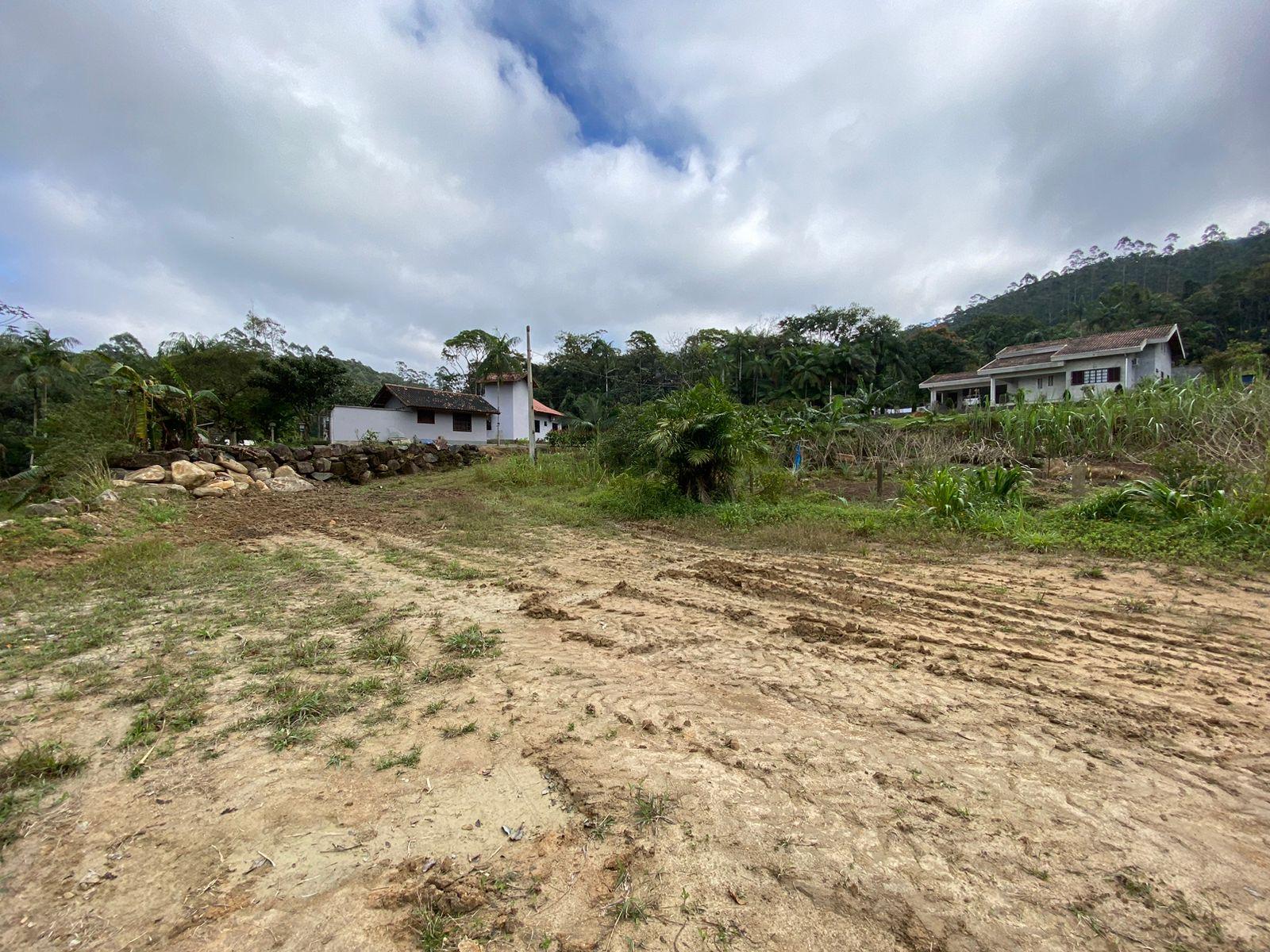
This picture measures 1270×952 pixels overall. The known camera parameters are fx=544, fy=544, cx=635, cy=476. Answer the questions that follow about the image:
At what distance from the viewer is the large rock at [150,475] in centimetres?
1130

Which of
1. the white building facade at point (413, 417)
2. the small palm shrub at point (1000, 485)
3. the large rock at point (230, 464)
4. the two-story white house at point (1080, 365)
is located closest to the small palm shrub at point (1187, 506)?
the small palm shrub at point (1000, 485)

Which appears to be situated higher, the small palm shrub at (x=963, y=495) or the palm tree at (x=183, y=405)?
the palm tree at (x=183, y=405)

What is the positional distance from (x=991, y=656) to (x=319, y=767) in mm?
3837

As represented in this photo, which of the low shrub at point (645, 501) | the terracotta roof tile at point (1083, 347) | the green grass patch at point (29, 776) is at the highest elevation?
the terracotta roof tile at point (1083, 347)

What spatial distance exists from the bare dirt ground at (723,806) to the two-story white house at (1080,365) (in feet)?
94.5

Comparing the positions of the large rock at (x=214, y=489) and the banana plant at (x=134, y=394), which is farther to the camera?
the banana plant at (x=134, y=394)

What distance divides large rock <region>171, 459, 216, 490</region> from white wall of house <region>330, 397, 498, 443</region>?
433 inches

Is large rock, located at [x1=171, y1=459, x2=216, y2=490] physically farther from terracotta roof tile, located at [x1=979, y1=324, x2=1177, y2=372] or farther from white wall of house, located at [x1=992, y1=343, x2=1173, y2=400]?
terracotta roof tile, located at [x1=979, y1=324, x2=1177, y2=372]

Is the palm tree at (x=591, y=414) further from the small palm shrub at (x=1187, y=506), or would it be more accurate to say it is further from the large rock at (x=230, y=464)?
the small palm shrub at (x=1187, y=506)

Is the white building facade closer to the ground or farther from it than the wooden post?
farther from it

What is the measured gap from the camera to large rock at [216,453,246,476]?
13.5 metres

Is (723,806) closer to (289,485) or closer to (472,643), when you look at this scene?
(472,643)

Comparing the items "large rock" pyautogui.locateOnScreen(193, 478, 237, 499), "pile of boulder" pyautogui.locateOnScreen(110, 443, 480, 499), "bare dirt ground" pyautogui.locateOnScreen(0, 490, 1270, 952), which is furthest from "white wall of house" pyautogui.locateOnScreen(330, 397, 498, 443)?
"bare dirt ground" pyautogui.locateOnScreen(0, 490, 1270, 952)

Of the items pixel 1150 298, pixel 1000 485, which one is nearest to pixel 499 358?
pixel 1000 485
